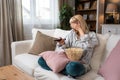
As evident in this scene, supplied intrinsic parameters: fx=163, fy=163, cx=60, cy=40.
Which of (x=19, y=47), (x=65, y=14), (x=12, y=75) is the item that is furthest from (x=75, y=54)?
(x=65, y=14)

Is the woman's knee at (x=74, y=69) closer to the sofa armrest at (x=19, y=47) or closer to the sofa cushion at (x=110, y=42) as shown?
the sofa cushion at (x=110, y=42)

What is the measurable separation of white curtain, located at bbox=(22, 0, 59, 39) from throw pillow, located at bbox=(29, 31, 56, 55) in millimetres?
1293

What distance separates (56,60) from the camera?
68.5 inches

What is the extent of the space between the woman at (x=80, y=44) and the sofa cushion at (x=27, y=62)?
40 centimetres

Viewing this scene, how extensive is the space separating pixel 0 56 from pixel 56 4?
70.9 inches

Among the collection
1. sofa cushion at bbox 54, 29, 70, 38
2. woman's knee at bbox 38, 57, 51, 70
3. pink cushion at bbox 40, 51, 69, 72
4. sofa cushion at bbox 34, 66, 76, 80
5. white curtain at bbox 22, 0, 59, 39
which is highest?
white curtain at bbox 22, 0, 59, 39

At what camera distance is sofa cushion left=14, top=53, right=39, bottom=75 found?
2019 mm

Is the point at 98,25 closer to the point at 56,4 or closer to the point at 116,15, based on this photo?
the point at 116,15

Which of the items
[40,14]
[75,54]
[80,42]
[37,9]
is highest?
[37,9]

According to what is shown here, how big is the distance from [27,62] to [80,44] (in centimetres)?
74

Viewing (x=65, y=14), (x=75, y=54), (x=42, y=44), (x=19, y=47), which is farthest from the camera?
(x=65, y=14)

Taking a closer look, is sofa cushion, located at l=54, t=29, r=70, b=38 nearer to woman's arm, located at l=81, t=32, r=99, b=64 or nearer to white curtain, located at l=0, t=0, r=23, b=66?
woman's arm, located at l=81, t=32, r=99, b=64

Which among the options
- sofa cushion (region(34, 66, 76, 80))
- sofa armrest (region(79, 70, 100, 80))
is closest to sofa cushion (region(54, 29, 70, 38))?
sofa cushion (region(34, 66, 76, 80))

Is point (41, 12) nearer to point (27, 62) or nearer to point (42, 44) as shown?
point (42, 44)
